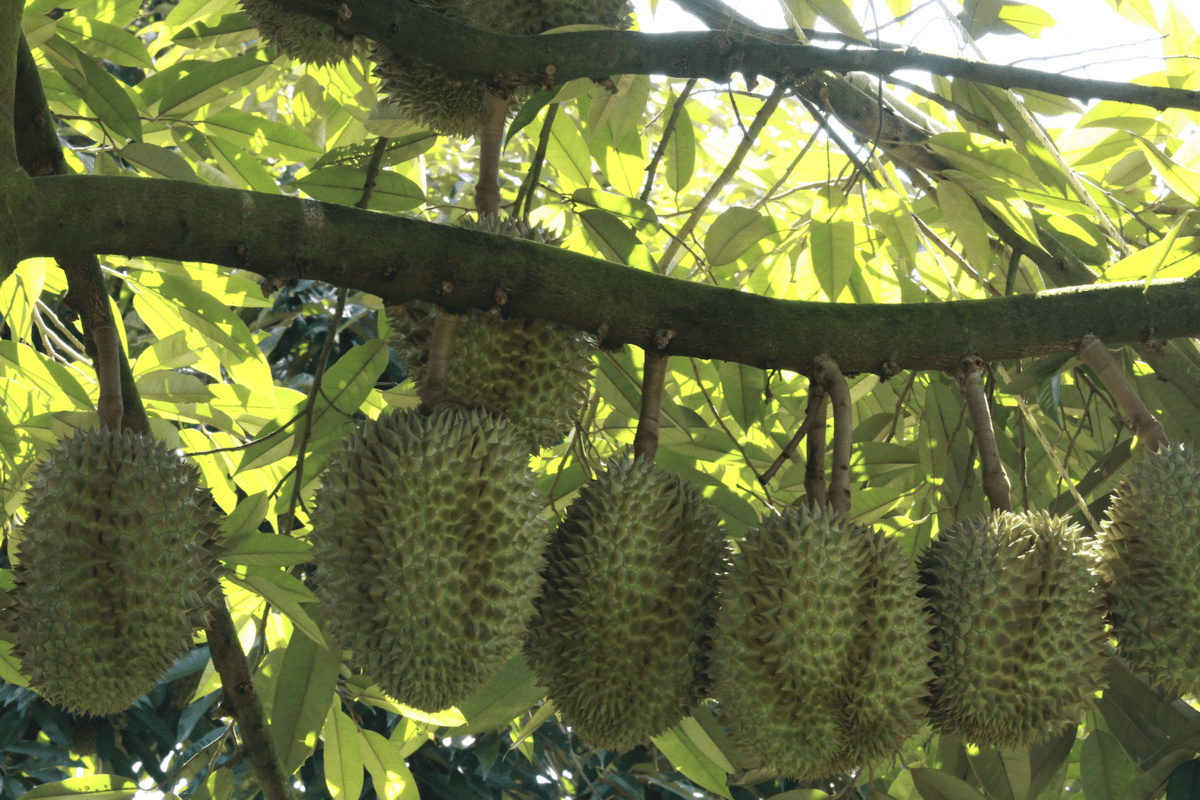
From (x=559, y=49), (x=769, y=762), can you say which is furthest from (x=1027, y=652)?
(x=559, y=49)

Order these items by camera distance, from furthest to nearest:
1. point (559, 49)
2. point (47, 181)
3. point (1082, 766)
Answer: point (1082, 766), point (559, 49), point (47, 181)

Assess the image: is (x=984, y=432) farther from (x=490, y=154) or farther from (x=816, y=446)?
(x=490, y=154)

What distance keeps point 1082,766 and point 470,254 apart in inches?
58.1

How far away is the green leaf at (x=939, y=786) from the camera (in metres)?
1.83

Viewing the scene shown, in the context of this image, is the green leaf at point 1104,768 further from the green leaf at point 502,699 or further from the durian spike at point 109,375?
the durian spike at point 109,375

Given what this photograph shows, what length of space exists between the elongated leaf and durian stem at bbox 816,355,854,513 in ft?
4.05

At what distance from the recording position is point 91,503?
1.33 metres

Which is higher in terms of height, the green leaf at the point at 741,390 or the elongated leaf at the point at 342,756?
the green leaf at the point at 741,390

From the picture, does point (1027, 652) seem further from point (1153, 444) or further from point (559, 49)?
point (559, 49)

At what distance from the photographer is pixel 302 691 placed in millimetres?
1700

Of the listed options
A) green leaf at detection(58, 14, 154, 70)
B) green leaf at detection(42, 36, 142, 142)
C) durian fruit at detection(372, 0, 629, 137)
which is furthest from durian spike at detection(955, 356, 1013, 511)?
green leaf at detection(58, 14, 154, 70)

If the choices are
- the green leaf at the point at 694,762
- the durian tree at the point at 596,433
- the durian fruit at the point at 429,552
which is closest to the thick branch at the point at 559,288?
the durian tree at the point at 596,433

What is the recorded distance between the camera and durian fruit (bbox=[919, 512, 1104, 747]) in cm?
137

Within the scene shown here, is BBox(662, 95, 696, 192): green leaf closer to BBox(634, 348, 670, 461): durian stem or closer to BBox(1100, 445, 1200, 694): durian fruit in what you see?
BBox(634, 348, 670, 461): durian stem
